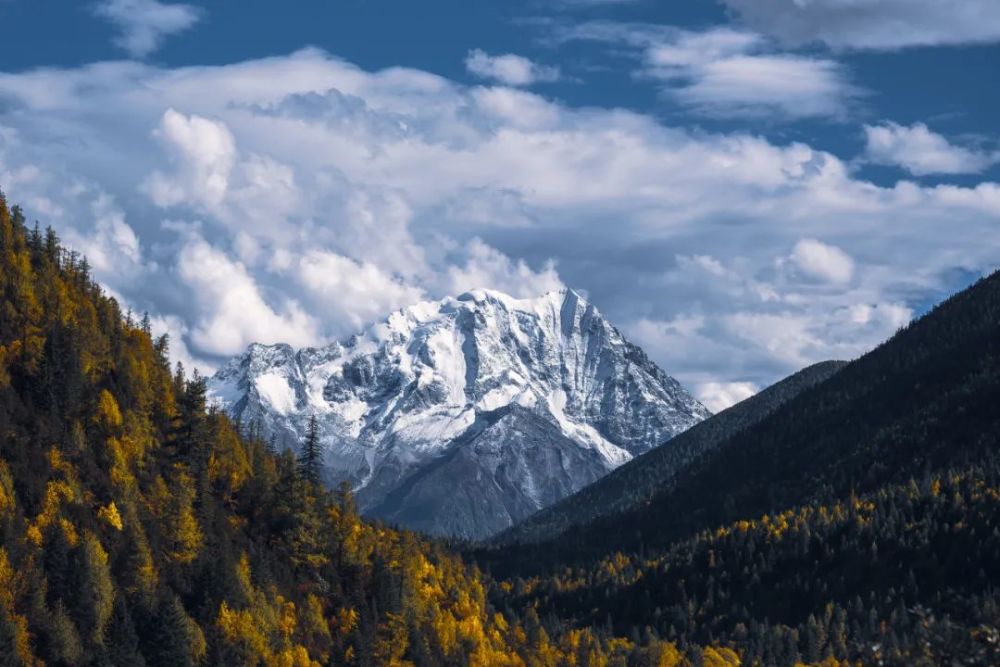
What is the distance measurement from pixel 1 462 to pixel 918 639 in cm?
17255

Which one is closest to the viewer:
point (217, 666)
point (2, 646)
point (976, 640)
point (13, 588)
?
point (976, 640)

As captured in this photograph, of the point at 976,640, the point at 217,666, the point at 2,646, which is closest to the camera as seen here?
the point at 976,640

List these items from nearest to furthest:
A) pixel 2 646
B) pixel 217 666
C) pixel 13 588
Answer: pixel 2 646 → pixel 13 588 → pixel 217 666

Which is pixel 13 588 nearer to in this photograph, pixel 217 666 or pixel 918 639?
pixel 217 666

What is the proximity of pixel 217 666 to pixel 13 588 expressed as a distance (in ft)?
108

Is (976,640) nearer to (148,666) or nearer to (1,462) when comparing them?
(148,666)

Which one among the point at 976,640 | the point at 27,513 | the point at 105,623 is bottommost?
the point at 976,640

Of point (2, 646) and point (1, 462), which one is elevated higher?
point (1, 462)

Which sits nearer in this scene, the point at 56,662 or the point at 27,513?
the point at 56,662

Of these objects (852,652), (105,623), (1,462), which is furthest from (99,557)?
(852,652)

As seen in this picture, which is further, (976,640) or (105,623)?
(105,623)

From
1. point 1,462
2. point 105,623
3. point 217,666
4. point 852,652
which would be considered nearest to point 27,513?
point 1,462

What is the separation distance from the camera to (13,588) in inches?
7106

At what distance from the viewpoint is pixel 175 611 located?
191 m
